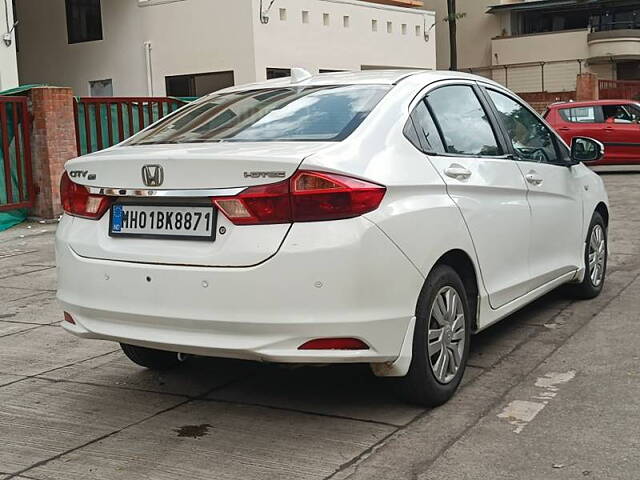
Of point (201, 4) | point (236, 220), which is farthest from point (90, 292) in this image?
point (201, 4)

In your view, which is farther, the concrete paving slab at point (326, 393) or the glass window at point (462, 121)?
the glass window at point (462, 121)

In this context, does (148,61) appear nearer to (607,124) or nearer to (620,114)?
(607,124)

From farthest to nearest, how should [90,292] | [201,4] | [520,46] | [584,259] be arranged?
1. [520,46]
2. [201,4]
3. [584,259]
4. [90,292]

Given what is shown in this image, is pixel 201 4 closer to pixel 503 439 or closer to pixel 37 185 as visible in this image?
pixel 37 185

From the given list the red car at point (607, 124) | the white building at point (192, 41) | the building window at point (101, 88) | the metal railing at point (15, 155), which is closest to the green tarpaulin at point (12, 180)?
the metal railing at point (15, 155)

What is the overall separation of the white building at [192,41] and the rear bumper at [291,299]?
1994cm

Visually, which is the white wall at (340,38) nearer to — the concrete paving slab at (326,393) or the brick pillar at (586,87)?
the brick pillar at (586,87)

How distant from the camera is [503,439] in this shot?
404cm

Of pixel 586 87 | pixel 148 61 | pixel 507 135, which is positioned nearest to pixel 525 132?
pixel 507 135

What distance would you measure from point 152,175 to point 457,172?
1.60 m

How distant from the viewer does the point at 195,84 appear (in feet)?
86.5

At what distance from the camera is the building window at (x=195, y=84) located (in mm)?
25750

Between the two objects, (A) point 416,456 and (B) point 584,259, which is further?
(B) point 584,259

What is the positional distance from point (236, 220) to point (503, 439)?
1540 mm
